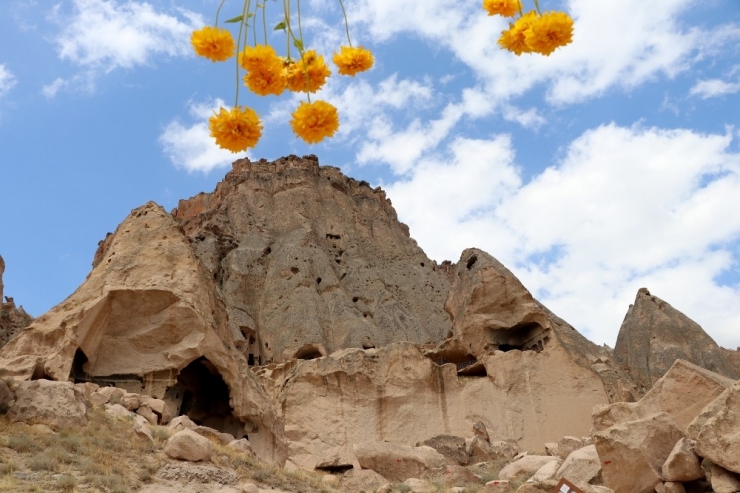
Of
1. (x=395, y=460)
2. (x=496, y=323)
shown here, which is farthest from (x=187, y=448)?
(x=496, y=323)

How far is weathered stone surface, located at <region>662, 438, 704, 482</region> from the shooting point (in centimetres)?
912

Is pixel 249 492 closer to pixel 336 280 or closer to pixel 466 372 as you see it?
pixel 466 372

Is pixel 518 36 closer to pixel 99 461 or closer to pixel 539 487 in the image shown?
pixel 539 487

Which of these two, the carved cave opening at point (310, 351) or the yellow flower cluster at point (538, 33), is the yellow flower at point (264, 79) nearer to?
the yellow flower cluster at point (538, 33)

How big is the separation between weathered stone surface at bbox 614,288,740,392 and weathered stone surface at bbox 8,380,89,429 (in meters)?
18.6

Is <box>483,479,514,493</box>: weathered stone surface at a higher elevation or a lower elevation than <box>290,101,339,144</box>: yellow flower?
lower

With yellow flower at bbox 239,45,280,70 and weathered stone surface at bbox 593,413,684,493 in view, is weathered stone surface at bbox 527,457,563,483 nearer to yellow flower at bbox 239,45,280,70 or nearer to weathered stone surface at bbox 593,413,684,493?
weathered stone surface at bbox 593,413,684,493

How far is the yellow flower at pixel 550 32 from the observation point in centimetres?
338

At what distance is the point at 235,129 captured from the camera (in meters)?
3.58

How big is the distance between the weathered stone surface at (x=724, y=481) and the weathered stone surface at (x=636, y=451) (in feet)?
2.95

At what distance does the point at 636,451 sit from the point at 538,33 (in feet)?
25.6

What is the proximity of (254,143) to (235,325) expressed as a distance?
1482 inches

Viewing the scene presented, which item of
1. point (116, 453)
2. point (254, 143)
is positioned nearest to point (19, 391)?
point (116, 453)

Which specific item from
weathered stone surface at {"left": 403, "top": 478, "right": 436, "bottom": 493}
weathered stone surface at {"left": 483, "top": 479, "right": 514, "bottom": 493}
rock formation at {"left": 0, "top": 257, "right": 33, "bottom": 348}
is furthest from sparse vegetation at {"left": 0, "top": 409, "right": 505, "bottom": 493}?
rock formation at {"left": 0, "top": 257, "right": 33, "bottom": 348}
